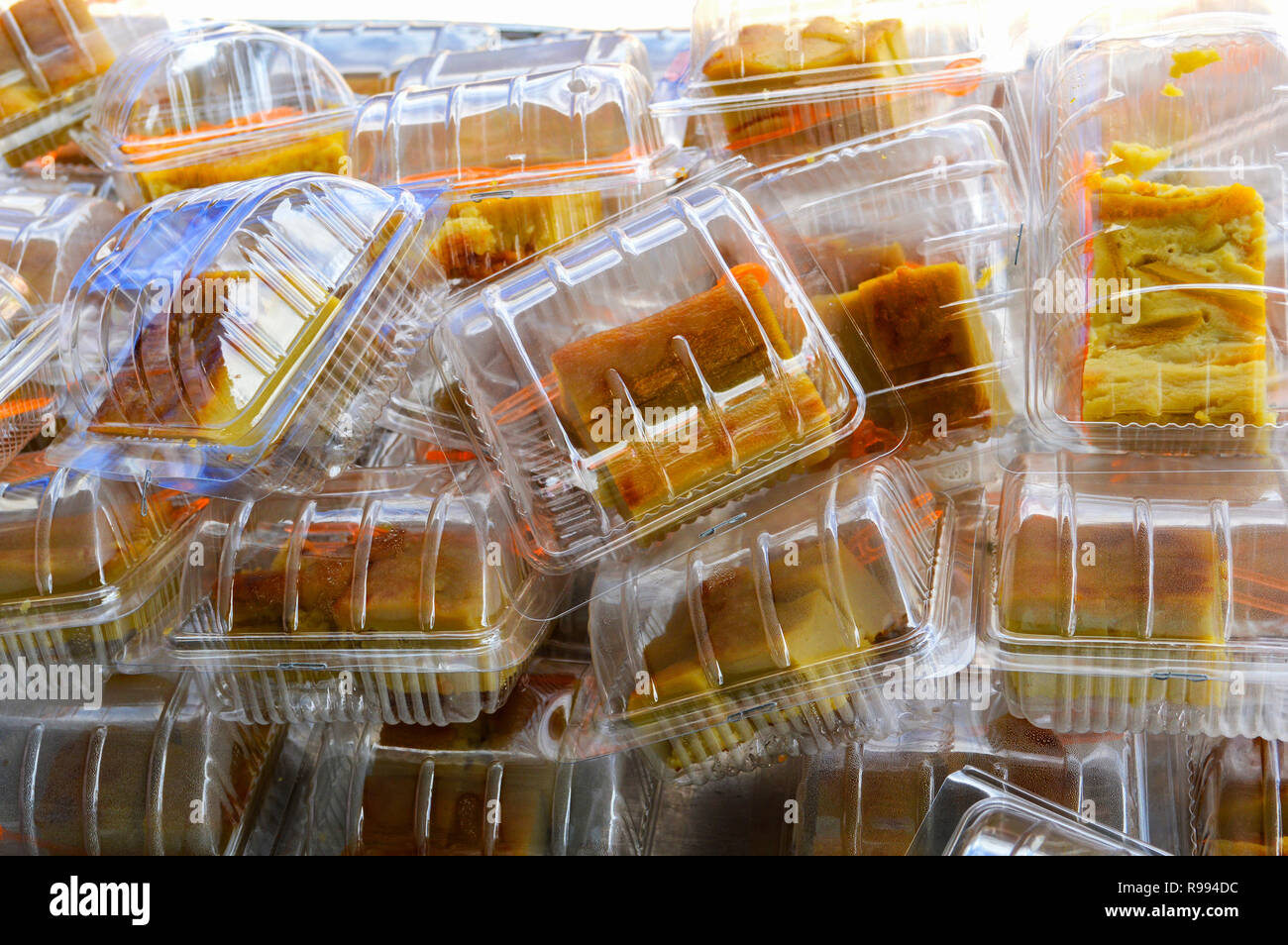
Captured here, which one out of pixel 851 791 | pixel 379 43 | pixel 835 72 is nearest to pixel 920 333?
pixel 835 72

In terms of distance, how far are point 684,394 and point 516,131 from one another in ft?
2.57

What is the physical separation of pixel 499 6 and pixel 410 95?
1573 millimetres

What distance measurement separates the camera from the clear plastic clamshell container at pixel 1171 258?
5.05ft

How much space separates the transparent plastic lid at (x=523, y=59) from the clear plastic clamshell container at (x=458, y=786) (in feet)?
4.11

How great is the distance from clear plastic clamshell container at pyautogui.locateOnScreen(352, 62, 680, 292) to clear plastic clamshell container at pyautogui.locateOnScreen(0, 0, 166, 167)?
2.95ft

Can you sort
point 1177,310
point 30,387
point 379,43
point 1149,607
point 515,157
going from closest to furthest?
point 1149,607
point 1177,310
point 30,387
point 515,157
point 379,43

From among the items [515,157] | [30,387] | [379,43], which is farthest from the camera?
[379,43]

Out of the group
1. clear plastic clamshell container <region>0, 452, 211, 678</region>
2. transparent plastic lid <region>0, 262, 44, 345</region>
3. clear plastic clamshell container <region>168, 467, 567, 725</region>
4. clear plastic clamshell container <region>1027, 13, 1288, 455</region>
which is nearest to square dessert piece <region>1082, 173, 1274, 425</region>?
clear plastic clamshell container <region>1027, 13, 1288, 455</region>

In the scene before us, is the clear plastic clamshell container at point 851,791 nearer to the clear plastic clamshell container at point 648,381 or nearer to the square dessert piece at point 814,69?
the clear plastic clamshell container at point 648,381

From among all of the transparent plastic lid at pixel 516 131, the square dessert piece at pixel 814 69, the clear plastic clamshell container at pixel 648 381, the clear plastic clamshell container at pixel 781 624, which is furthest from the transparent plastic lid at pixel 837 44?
the clear plastic clamshell container at pixel 781 624

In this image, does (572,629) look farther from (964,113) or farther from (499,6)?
(499,6)

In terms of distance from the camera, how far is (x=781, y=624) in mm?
1514

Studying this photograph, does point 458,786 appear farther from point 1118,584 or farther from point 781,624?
point 1118,584
